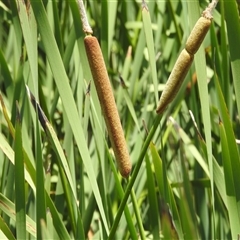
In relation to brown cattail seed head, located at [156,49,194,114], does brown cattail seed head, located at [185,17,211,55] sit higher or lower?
higher

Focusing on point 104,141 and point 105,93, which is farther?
point 104,141

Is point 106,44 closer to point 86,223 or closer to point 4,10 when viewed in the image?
point 86,223

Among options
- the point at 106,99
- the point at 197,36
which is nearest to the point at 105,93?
the point at 106,99

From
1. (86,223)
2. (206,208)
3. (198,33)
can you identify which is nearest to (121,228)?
(86,223)

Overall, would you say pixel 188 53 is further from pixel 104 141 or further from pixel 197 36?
pixel 104 141

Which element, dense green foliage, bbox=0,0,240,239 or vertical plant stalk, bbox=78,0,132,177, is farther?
dense green foliage, bbox=0,0,240,239
